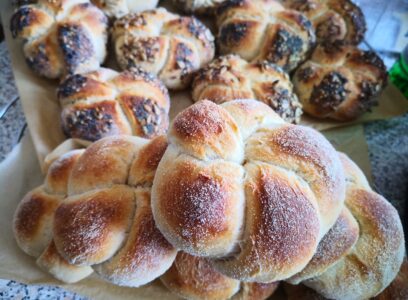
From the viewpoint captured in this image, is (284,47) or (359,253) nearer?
(359,253)

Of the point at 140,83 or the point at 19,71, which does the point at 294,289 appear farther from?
the point at 19,71

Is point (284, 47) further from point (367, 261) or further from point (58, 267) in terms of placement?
point (58, 267)

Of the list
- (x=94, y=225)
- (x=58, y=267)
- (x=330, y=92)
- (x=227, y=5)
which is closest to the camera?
(x=94, y=225)

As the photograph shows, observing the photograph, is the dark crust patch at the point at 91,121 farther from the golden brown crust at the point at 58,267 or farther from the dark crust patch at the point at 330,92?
the dark crust patch at the point at 330,92

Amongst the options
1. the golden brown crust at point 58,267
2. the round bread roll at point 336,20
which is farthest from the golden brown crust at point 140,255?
the round bread roll at point 336,20

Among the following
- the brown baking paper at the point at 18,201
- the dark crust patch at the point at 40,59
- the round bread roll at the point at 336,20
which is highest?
the round bread roll at the point at 336,20

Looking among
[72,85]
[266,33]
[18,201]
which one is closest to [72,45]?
[72,85]
